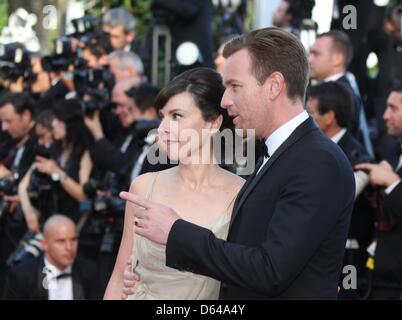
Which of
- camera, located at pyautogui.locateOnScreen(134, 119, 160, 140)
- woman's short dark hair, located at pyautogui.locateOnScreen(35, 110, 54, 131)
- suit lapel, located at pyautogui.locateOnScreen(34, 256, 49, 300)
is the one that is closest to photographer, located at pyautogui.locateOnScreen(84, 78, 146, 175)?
camera, located at pyautogui.locateOnScreen(134, 119, 160, 140)

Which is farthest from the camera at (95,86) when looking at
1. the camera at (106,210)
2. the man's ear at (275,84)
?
the man's ear at (275,84)

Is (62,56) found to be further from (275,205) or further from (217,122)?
(275,205)

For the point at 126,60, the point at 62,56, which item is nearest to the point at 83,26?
the point at 62,56

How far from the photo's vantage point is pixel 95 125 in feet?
20.4

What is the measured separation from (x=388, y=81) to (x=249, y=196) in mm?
4757

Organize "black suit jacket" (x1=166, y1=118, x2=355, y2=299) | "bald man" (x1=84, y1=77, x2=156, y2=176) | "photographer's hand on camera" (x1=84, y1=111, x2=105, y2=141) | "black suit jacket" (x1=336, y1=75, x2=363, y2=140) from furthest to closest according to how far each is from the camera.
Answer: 1. "photographer's hand on camera" (x1=84, y1=111, x2=105, y2=141)
2. "bald man" (x1=84, y1=77, x2=156, y2=176)
3. "black suit jacket" (x1=336, y1=75, x2=363, y2=140)
4. "black suit jacket" (x1=166, y1=118, x2=355, y2=299)

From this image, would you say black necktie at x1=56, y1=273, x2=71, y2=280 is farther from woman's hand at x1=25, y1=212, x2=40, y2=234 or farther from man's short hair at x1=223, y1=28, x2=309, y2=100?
man's short hair at x1=223, y1=28, x2=309, y2=100

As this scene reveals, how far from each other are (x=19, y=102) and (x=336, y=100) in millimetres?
3427

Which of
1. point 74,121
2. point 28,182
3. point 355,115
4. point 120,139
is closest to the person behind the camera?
point 355,115

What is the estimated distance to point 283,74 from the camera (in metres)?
2.66

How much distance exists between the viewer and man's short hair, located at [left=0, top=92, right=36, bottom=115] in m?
7.54

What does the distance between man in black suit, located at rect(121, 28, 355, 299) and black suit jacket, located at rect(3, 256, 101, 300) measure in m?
3.07
